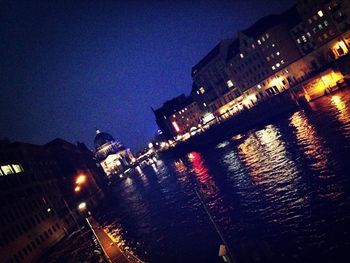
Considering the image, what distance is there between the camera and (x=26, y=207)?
75000 mm

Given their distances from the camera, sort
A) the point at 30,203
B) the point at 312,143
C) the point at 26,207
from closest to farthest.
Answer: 1. the point at 312,143
2. the point at 26,207
3. the point at 30,203

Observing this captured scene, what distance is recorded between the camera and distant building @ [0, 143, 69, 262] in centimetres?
6438

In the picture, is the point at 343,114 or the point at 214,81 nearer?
the point at 343,114

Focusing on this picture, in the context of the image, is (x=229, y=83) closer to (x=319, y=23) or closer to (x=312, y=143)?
(x=319, y=23)

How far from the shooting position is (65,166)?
128 meters

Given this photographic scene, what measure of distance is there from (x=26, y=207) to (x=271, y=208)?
59005 millimetres

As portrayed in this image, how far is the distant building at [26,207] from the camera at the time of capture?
211 feet

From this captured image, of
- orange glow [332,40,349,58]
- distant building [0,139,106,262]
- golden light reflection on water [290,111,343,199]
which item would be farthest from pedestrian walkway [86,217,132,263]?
orange glow [332,40,349,58]

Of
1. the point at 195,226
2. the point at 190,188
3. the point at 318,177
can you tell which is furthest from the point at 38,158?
the point at 318,177

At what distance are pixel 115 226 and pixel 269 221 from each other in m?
44.9

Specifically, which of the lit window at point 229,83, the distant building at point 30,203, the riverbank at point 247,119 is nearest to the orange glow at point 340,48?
the riverbank at point 247,119

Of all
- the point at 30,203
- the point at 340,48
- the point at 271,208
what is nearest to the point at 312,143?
the point at 271,208

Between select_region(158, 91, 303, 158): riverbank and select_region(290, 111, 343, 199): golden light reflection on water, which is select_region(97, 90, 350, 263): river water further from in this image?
select_region(158, 91, 303, 158): riverbank

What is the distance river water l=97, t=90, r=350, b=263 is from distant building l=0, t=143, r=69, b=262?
1671 centimetres
